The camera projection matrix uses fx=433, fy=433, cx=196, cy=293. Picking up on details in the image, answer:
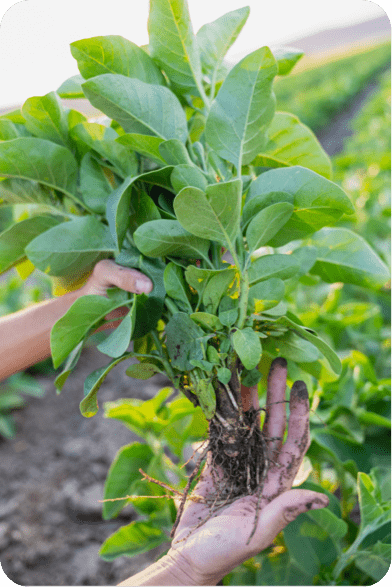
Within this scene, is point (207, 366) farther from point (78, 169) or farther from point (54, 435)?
point (54, 435)

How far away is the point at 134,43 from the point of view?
2.76 feet

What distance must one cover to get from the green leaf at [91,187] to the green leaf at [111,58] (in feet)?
0.55

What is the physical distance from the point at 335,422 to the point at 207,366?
1.86 ft

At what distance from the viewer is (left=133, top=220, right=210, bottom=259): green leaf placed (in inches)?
29.5

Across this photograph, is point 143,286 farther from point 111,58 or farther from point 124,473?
point 124,473

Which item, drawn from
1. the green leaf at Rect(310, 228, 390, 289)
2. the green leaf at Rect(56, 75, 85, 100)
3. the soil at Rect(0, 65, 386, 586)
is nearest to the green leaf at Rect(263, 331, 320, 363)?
the green leaf at Rect(310, 228, 390, 289)

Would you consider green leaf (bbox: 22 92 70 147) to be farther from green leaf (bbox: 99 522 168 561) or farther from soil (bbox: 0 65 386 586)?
soil (bbox: 0 65 386 586)

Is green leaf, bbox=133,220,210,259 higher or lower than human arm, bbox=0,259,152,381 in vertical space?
higher

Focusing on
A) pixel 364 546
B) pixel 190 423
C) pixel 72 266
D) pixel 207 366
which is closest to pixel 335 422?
pixel 364 546

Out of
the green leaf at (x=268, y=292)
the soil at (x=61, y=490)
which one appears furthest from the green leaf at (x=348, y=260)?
the soil at (x=61, y=490)

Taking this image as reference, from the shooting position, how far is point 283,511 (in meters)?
0.85

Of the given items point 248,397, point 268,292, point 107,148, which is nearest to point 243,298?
point 268,292

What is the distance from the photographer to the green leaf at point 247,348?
0.74 m

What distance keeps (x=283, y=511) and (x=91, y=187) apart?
761 millimetres
